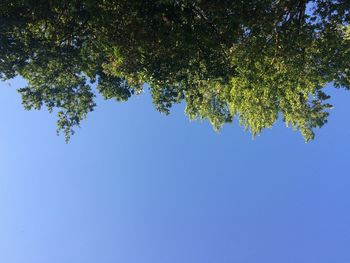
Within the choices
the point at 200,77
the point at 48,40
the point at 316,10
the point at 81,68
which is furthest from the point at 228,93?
the point at 48,40

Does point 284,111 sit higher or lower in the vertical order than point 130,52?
higher

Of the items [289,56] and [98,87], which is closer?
[289,56]

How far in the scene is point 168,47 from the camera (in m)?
18.1

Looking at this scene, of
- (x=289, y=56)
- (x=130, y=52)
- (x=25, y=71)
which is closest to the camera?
(x=130, y=52)

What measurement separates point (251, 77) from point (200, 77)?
2.69 meters

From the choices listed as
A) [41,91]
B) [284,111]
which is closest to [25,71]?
[41,91]

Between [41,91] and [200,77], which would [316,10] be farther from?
[41,91]

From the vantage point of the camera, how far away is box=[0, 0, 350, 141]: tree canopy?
56.6 feet

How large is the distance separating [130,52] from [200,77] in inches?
178

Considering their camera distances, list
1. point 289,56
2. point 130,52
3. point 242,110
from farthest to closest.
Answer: point 242,110, point 289,56, point 130,52

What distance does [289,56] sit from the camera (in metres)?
19.1

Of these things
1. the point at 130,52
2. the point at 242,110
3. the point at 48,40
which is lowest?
the point at 130,52

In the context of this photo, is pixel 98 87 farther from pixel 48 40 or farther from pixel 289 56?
pixel 289 56

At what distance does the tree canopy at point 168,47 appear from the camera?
17266 millimetres
